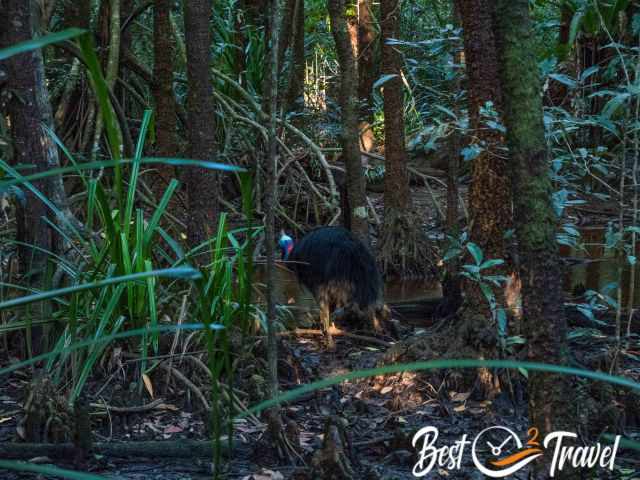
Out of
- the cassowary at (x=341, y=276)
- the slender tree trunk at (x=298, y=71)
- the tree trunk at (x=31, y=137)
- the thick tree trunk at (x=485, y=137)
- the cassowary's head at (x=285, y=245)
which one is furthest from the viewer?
the slender tree trunk at (x=298, y=71)

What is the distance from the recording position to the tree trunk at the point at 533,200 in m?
1.73

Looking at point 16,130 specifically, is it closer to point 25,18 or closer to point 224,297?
point 25,18

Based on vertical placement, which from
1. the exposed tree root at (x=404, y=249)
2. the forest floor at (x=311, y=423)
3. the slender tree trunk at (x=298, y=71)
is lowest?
the forest floor at (x=311, y=423)

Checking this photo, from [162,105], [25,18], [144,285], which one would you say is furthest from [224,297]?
[162,105]

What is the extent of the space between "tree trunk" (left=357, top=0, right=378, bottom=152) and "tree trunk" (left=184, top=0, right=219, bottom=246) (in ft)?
13.3

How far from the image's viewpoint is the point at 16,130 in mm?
2842

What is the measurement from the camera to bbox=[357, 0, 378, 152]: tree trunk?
8.72 meters

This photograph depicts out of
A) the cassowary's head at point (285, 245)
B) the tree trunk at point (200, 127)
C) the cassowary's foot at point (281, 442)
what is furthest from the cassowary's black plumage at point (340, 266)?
the cassowary's foot at point (281, 442)

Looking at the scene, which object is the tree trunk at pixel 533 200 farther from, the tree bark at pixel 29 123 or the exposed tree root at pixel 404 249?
the exposed tree root at pixel 404 249

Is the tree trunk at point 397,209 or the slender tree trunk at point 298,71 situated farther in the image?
the slender tree trunk at point 298,71

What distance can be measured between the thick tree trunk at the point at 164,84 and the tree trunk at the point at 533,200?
308 centimetres

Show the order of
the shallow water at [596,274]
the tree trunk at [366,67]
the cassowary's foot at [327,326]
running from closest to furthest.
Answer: the cassowary's foot at [327,326]
the shallow water at [596,274]
the tree trunk at [366,67]

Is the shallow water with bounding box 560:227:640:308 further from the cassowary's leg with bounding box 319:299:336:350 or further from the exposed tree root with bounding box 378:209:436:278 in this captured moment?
the cassowary's leg with bounding box 319:299:336:350

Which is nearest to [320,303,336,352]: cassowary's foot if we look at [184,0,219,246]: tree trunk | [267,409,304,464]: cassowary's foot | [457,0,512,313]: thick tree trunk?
Result: [184,0,219,246]: tree trunk
